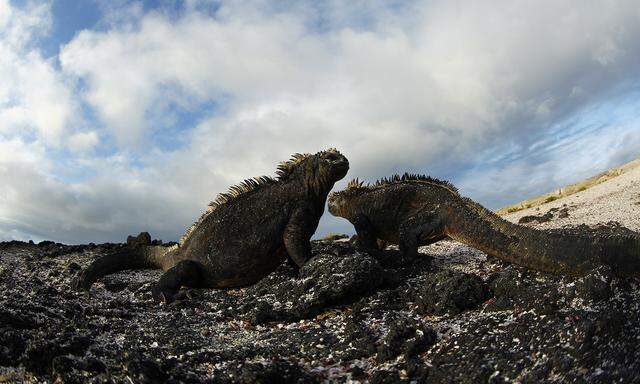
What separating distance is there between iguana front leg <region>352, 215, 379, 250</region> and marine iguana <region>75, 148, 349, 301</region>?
133 cm

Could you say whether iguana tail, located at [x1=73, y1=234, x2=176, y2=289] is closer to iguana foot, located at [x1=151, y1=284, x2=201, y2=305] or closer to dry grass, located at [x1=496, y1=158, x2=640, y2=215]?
iguana foot, located at [x1=151, y1=284, x2=201, y2=305]

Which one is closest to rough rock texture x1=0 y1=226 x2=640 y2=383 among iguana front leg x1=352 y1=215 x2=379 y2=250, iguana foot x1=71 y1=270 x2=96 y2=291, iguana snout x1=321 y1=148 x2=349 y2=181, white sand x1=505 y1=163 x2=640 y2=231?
iguana foot x1=71 y1=270 x2=96 y2=291

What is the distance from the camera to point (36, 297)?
7.27 metres

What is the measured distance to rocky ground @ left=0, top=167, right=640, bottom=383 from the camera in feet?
13.8

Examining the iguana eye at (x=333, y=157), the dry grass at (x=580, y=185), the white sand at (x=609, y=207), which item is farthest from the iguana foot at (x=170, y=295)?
the dry grass at (x=580, y=185)

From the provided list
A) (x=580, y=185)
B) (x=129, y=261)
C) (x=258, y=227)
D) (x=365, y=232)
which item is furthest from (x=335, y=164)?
(x=580, y=185)

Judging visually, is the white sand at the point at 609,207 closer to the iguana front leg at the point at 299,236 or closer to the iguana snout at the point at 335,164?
the iguana snout at the point at 335,164

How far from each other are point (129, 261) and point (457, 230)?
5.74 meters

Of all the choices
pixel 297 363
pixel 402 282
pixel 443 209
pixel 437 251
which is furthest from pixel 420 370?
pixel 437 251

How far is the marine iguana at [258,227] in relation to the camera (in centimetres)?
753

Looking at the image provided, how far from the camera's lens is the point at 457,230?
764 centimetres

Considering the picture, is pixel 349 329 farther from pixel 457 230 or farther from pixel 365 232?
pixel 365 232

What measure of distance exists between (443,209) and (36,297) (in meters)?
6.12

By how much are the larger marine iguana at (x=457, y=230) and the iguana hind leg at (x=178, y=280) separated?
2.87 meters
